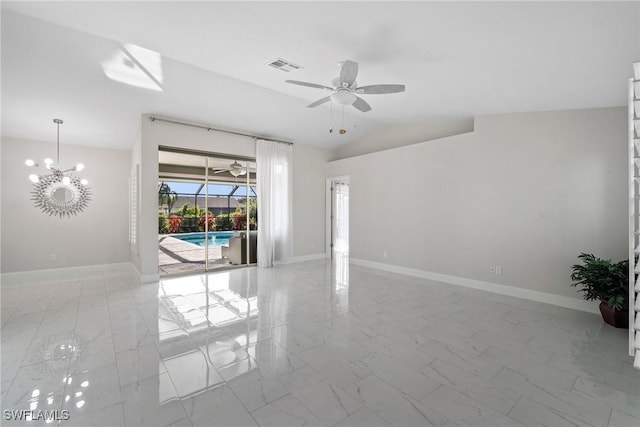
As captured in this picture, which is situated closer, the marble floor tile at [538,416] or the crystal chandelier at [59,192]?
the marble floor tile at [538,416]

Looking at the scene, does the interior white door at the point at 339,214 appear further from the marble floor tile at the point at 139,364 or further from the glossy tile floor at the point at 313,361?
the marble floor tile at the point at 139,364

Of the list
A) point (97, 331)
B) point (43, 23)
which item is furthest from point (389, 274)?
point (43, 23)

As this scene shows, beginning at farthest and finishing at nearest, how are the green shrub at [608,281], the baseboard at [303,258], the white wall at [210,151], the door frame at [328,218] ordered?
1. the door frame at [328,218]
2. the baseboard at [303,258]
3. the white wall at [210,151]
4. the green shrub at [608,281]

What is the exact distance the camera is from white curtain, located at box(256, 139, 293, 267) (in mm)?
6066

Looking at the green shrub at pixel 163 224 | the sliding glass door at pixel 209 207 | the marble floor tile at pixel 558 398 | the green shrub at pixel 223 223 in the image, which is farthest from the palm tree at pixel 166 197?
the marble floor tile at pixel 558 398

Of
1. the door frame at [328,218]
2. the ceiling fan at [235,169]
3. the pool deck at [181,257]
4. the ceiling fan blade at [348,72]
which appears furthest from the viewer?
the door frame at [328,218]

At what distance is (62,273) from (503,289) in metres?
8.30

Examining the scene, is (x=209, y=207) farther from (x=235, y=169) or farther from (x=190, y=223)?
(x=235, y=169)

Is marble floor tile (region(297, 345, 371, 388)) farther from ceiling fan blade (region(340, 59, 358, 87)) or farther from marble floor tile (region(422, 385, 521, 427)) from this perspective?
ceiling fan blade (region(340, 59, 358, 87))

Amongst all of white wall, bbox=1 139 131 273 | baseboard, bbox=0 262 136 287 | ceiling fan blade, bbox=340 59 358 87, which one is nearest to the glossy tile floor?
baseboard, bbox=0 262 136 287

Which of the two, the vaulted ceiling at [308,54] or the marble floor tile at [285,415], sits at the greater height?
the vaulted ceiling at [308,54]

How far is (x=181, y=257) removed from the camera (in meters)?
6.69

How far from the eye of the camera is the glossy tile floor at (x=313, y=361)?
1.74m

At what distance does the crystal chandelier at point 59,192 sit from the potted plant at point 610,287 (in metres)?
8.35
